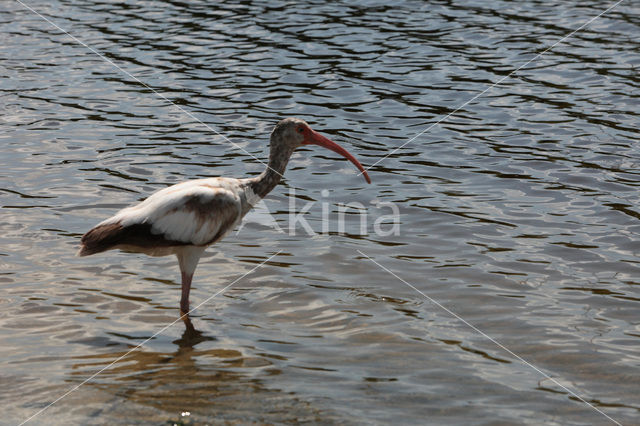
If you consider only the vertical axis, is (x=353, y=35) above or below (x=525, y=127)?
above

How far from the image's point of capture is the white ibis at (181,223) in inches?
292

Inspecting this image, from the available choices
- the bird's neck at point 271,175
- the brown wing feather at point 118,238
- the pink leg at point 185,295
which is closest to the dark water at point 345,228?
the pink leg at point 185,295

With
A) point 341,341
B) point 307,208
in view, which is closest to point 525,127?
point 307,208

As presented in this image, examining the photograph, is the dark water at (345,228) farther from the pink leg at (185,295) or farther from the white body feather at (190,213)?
the white body feather at (190,213)

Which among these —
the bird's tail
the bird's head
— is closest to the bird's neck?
the bird's head

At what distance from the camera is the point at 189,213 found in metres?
7.54

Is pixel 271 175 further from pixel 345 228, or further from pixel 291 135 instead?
pixel 345 228

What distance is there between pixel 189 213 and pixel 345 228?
2.81 meters

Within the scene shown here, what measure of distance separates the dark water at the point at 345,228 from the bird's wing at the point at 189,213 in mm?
763

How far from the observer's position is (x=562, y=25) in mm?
18359

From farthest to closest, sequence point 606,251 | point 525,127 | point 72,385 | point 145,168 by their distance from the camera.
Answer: point 525,127
point 145,168
point 606,251
point 72,385

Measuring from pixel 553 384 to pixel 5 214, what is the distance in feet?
21.0

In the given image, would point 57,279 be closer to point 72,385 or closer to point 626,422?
point 72,385

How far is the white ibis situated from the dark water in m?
0.56
